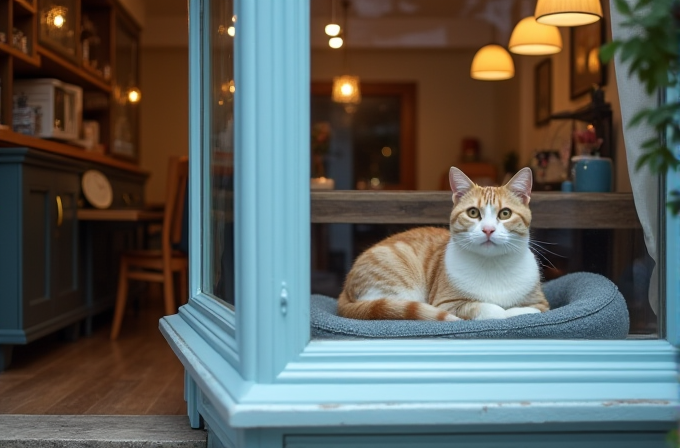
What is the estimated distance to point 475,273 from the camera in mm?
2004

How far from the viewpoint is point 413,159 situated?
812cm

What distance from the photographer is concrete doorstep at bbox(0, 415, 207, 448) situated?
1977mm

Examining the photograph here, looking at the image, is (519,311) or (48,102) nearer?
(519,311)

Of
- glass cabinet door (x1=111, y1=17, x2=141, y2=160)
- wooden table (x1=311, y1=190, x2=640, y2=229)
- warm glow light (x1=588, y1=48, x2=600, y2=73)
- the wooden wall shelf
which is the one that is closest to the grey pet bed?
wooden table (x1=311, y1=190, x2=640, y2=229)

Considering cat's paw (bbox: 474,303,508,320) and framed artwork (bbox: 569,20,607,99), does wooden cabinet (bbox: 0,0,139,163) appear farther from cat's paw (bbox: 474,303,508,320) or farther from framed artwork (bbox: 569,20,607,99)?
framed artwork (bbox: 569,20,607,99)

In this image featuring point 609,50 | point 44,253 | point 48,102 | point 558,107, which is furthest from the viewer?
point 558,107

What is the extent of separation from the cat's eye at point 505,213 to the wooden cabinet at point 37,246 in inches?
81.3

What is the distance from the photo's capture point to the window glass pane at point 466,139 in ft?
8.20

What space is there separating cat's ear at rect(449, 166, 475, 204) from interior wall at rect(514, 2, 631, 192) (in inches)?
A: 25.7

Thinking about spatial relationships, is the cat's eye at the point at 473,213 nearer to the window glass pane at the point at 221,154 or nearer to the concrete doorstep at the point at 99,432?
the window glass pane at the point at 221,154

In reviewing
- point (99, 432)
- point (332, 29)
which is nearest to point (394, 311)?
point (99, 432)

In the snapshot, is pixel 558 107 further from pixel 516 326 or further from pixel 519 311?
pixel 516 326

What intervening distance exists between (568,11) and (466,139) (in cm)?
479

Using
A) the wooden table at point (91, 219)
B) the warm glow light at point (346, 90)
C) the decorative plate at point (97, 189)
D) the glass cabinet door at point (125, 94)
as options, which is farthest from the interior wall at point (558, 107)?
the glass cabinet door at point (125, 94)
